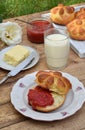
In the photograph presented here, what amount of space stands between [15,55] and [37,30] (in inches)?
8.8

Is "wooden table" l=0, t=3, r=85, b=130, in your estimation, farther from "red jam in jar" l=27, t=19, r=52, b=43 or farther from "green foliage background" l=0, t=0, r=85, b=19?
"green foliage background" l=0, t=0, r=85, b=19

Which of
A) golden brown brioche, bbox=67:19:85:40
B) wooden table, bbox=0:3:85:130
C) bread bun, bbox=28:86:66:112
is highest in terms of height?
golden brown brioche, bbox=67:19:85:40

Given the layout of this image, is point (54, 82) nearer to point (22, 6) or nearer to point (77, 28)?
point (77, 28)

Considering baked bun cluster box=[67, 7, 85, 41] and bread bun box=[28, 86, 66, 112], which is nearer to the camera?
bread bun box=[28, 86, 66, 112]

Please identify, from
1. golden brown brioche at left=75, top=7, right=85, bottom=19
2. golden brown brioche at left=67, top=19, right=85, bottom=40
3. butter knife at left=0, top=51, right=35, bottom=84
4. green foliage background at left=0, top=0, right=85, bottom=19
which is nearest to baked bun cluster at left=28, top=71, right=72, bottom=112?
butter knife at left=0, top=51, right=35, bottom=84

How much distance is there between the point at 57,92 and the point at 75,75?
0.66 ft

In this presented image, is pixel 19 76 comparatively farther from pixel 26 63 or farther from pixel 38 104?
pixel 38 104

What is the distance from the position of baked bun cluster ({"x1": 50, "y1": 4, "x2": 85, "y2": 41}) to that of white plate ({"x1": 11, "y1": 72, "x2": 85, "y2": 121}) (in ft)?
0.92

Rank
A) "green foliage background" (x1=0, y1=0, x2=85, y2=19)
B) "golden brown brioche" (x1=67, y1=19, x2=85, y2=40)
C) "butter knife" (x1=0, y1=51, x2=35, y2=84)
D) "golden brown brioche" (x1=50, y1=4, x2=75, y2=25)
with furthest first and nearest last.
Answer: "green foliage background" (x1=0, y1=0, x2=85, y2=19), "golden brown brioche" (x1=50, y1=4, x2=75, y2=25), "golden brown brioche" (x1=67, y1=19, x2=85, y2=40), "butter knife" (x1=0, y1=51, x2=35, y2=84)

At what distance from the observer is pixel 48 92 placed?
94 cm

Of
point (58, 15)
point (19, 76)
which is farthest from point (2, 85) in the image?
point (58, 15)

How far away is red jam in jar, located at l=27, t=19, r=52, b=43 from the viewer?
134 cm

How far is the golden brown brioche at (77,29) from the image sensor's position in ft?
4.24

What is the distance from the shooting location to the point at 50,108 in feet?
2.99
